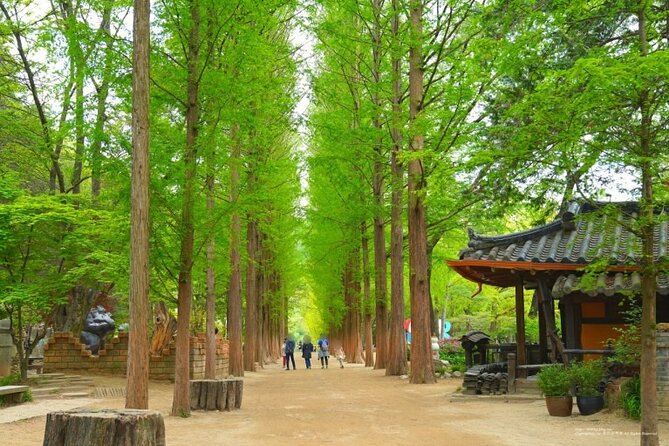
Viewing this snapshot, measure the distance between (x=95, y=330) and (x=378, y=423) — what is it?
643 inches

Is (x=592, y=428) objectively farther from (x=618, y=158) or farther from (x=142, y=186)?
(x=142, y=186)

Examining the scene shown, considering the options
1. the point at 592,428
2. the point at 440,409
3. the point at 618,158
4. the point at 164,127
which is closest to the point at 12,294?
the point at 164,127

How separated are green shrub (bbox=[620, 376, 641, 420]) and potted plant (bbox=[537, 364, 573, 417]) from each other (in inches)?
34.1

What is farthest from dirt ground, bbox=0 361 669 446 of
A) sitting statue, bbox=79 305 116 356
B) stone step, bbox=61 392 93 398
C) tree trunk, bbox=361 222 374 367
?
tree trunk, bbox=361 222 374 367

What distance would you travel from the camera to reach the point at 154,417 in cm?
662

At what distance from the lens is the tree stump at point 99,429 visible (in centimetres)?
635

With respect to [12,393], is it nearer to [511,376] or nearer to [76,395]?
[76,395]

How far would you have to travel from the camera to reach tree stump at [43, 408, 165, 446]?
6.35 meters

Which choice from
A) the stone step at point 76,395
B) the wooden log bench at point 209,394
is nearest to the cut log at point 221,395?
the wooden log bench at point 209,394

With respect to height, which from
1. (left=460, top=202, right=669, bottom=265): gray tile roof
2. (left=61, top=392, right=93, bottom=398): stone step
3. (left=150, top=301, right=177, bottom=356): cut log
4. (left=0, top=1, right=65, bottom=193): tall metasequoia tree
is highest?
Result: (left=0, top=1, right=65, bottom=193): tall metasequoia tree

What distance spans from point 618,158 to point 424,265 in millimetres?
12718

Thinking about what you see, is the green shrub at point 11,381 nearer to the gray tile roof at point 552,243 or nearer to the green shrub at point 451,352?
the gray tile roof at point 552,243

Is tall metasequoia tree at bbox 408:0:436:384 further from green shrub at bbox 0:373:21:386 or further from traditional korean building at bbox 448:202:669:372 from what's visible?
green shrub at bbox 0:373:21:386

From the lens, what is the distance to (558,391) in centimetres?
1166
